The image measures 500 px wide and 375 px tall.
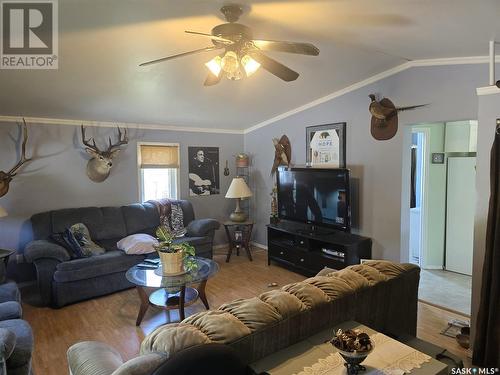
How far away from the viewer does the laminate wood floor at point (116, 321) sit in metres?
2.75

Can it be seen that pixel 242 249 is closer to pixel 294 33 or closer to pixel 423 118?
pixel 423 118

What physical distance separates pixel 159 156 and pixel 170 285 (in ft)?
9.24

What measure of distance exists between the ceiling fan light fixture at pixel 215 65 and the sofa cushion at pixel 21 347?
2140 millimetres

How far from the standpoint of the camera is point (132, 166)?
197 inches

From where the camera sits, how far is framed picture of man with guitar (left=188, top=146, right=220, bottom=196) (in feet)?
18.4

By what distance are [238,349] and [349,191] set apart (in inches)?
118

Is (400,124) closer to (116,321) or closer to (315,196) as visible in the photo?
(315,196)

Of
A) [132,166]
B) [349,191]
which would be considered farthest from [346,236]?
[132,166]

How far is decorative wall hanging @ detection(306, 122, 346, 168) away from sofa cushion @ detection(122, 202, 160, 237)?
2.41 metres

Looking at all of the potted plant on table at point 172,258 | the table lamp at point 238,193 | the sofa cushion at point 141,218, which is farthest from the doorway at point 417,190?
the sofa cushion at point 141,218

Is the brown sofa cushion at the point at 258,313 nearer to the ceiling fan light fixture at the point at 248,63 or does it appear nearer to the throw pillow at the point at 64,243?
the ceiling fan light fixture at the point at 248,63

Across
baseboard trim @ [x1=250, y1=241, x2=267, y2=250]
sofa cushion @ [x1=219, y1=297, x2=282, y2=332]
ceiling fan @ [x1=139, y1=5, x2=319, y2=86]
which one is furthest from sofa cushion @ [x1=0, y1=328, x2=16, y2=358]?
baseboard trim @ [x1=250, y1=241, x2=267, y2=250]

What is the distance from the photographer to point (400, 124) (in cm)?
379

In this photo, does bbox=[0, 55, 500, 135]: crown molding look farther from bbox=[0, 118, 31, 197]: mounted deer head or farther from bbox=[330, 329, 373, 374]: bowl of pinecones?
bbox=[330, 329, 373, 374]: bowl of pinecones
